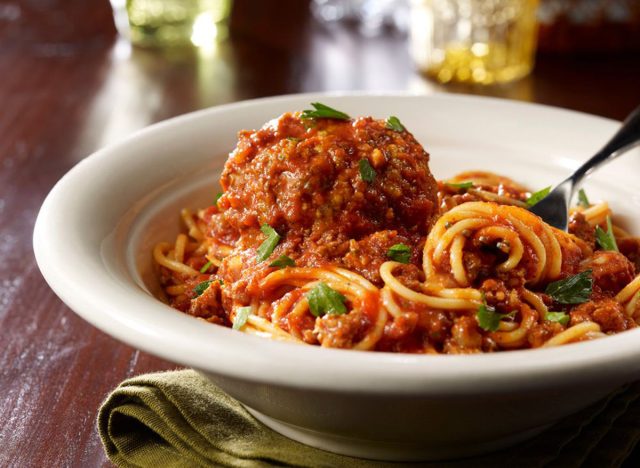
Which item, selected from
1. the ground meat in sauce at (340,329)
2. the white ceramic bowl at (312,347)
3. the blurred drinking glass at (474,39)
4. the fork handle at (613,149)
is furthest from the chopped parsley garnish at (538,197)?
the blurred drinking glass at (474,39)

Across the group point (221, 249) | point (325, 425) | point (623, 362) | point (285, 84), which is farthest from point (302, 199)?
point (285, 84)

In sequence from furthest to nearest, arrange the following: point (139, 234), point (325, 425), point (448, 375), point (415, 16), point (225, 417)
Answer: point (415, 16) < point (139, 234) < point (225, 417) < point (325, 425) < point (448, 375)

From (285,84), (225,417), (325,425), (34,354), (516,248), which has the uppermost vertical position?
(516,248)

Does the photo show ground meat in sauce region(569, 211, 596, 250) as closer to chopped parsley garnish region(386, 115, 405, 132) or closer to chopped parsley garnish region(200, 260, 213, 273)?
chopped parsley garnish region(386, 115, 405, 132)

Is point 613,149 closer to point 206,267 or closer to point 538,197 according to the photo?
point 538,197

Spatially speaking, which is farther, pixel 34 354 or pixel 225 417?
pixel 34 354

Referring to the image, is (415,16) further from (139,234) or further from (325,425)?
(325,425)

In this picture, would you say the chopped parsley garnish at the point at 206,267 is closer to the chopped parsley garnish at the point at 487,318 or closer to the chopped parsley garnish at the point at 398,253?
the chopped parsley garnish at the point at 398,253
